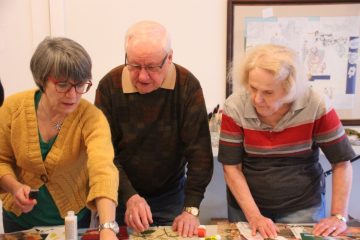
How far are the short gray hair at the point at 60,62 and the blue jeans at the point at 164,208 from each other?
0.70m

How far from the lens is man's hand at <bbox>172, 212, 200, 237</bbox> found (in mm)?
1386

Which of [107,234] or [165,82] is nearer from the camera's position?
[107,234]

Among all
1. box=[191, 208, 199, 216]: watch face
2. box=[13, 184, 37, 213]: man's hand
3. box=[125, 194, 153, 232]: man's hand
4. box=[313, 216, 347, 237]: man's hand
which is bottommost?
box=[313, 216, 347, 237]: man's hand

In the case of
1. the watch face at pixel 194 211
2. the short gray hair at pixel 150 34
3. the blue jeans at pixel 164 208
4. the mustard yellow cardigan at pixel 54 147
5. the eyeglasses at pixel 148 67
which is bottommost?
the blue jeans at pixel 164 208

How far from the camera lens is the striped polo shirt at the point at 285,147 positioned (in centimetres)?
145

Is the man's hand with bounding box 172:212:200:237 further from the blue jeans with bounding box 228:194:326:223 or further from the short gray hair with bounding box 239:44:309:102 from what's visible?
the short gray hair with bounding box 239:44:309:102

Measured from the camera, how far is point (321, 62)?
2.51 meters

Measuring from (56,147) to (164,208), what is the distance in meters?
0.61

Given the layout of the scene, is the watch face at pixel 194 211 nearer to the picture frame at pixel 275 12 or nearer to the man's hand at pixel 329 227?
the man's hand at pixel 329 227

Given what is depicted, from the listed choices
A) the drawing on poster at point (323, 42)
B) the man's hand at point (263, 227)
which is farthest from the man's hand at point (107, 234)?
the drawing on poster at point (323, 42)

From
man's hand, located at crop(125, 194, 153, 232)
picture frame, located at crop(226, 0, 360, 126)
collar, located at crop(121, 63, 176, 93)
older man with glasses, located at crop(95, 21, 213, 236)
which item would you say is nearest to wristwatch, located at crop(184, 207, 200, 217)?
older man with glasses, located at crop(95, 21, 213, 236)

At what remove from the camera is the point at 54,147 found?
1331mm

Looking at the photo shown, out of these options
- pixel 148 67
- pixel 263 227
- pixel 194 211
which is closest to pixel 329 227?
pixel 263 227

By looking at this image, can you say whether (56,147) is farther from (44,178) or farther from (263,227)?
(263,227)
